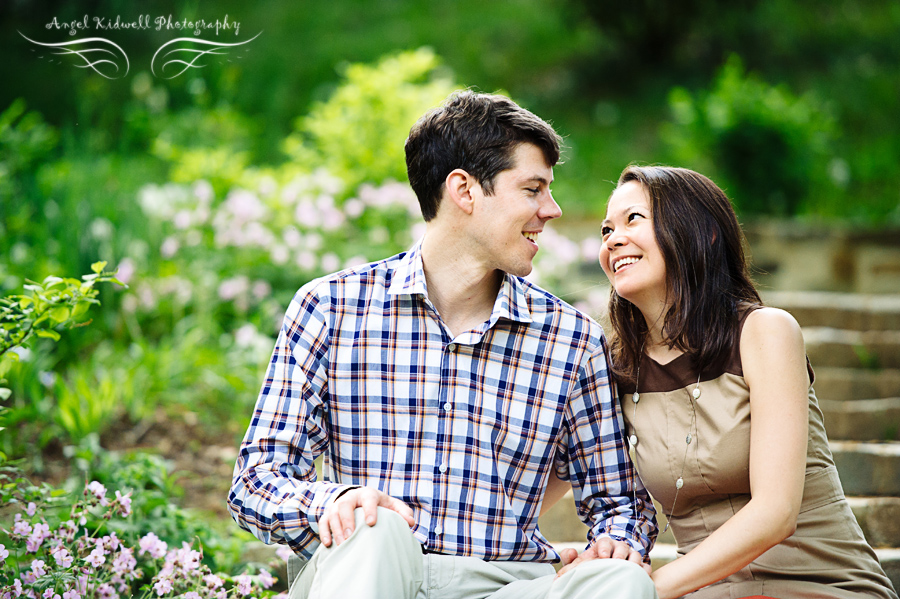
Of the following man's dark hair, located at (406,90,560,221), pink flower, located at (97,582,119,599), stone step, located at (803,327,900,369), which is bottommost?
pink flower, located at (97,582,119,599)

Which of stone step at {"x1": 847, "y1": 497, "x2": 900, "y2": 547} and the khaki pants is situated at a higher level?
the khaki pants

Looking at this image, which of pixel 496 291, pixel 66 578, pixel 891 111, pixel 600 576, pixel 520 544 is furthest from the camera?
pixel 891 111

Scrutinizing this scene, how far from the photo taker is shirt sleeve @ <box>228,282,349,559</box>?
181cm

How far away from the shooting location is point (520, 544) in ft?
6.63

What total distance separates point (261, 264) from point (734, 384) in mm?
2994

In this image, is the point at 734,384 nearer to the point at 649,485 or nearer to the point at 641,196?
the point at 649,485

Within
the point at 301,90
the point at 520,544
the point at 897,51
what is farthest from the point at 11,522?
the point at 897,51

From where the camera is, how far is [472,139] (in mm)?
2129

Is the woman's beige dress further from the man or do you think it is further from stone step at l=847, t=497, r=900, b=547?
stone step at l=847, t=497, r=900, b=547

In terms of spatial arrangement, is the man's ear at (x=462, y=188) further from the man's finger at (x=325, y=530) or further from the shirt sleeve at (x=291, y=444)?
the man's finger at (x=325, y=530)

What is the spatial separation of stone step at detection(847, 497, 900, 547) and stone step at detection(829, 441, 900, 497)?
272mm


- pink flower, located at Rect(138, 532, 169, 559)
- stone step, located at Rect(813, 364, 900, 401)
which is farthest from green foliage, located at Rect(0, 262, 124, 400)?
stone step, located at Rect(813, 364, 900, 401)

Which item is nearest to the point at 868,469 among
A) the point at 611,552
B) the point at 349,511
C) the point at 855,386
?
the point at 855,386

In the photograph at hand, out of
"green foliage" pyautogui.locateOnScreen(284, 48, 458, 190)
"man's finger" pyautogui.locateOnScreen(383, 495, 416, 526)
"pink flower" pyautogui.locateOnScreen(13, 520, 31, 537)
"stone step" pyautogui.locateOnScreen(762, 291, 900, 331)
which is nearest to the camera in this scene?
"man's finger" pyautogui.locateOnScreen(383, 495, 416, 526)
